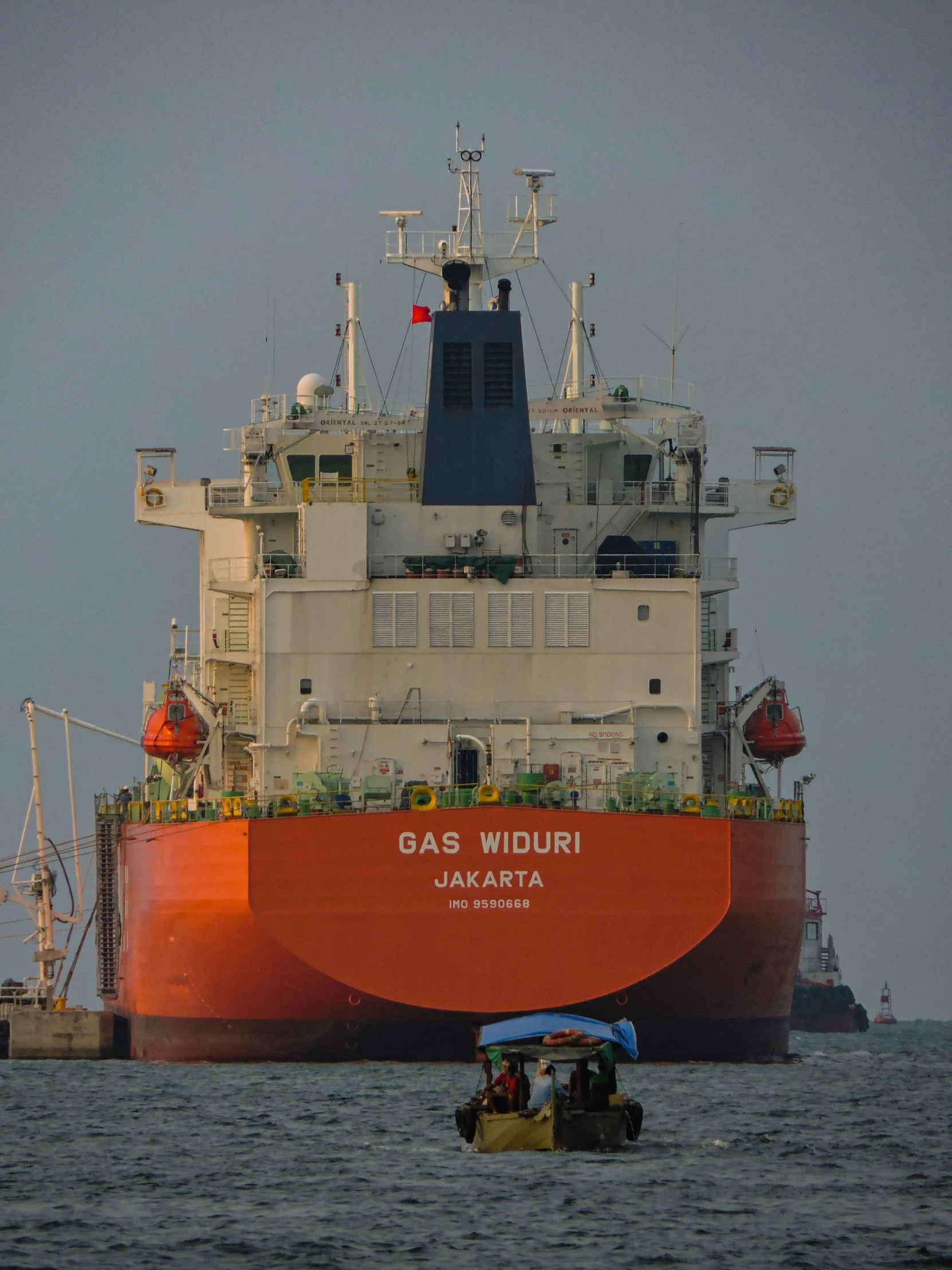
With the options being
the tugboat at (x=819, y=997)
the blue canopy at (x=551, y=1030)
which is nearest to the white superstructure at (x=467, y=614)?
the blue canopy at (x=551, y=1030)

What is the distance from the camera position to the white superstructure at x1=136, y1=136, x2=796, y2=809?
5284 cm

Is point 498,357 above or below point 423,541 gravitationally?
above

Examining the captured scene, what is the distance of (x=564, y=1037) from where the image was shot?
38.3 meters

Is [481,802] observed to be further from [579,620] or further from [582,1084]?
[582,1084]

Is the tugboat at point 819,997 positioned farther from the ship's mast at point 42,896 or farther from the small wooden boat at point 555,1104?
the small wooden boat at point 555,1104

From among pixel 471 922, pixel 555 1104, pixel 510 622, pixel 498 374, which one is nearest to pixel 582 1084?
pixel 555 1104

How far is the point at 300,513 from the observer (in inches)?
2168

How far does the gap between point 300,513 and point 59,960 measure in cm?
1523

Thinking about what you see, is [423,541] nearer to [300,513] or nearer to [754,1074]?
[300,513]

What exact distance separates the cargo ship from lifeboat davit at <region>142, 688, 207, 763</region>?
2.4 inches

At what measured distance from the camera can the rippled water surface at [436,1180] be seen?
103ft

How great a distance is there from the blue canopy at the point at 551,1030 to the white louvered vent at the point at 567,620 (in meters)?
14.8

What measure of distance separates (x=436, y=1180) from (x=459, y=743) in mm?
17642

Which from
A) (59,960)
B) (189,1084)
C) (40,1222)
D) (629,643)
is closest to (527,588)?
(629,643)
